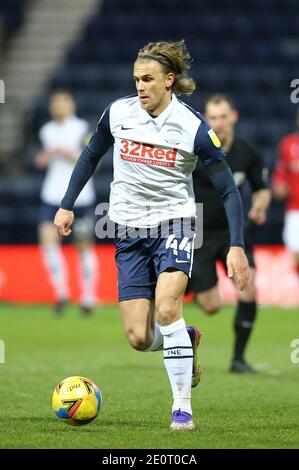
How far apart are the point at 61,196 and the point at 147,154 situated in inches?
312

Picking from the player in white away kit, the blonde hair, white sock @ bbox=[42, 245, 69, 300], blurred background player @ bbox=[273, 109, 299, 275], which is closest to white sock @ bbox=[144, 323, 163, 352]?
the player in white away kit

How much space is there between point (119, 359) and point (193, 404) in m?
2.97

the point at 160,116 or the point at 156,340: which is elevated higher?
the point at 160,116

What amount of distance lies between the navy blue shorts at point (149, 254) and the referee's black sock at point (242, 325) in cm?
268

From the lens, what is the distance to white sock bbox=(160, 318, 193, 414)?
5.86 metres

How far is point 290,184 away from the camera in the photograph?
15086mm

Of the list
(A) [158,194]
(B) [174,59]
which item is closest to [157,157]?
(A) [158,194]

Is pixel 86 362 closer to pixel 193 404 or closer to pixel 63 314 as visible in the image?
pixel 193 404

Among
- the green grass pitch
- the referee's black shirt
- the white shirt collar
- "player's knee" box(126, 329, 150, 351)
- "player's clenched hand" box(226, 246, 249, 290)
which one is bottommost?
the green grass pitch

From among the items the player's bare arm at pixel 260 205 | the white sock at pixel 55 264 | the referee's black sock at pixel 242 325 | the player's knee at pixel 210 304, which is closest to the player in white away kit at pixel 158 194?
the player's knee at pixel 210 304

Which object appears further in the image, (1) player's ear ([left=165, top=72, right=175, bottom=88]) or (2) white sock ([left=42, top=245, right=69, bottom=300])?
(2) white sock ([left=42, top=245, right=69, bottom=300])

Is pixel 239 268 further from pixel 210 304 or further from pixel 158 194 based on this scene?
pixel 210 304

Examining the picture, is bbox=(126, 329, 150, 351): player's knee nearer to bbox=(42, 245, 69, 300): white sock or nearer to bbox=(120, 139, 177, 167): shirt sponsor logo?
bbox=(120, 139, 177, 167): shirt sponsor logo
